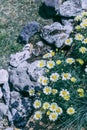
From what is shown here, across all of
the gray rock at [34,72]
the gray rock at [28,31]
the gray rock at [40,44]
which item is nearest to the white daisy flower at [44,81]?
the gray rock at [34,72]

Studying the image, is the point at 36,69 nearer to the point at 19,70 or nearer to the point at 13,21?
the point at 19,70

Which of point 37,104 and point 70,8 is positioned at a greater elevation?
point 70,8

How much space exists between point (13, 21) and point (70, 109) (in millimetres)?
2199

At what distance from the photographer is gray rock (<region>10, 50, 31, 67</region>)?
17.6 ft

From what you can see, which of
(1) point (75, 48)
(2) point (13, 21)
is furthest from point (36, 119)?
(2) point (13, 21)

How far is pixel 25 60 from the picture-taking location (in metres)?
5.38

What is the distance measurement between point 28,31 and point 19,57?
0.50 meters

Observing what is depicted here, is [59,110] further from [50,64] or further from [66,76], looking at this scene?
[50,64]

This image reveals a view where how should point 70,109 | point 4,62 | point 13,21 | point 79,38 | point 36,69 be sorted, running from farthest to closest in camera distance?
point 13,21, point 4,62, point 36,69, point 79,38, point 70,109

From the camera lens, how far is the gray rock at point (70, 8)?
5.73 m

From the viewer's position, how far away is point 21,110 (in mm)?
4863

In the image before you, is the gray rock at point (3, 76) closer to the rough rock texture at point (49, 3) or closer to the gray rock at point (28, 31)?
the gray rock at point (28, 31)

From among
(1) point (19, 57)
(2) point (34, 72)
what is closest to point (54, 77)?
(2) point (34, 72)

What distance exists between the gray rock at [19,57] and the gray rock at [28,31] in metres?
0.27
